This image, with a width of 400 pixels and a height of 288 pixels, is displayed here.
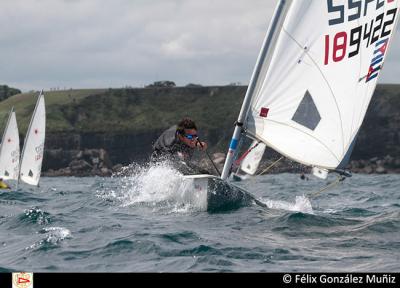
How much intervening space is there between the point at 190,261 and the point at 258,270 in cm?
102

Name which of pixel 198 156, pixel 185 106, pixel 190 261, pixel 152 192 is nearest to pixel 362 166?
pixel 198 156

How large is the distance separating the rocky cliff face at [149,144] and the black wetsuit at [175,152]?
9568cm

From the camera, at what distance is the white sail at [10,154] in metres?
37.5

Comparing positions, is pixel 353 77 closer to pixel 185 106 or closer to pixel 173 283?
pixel 173 283

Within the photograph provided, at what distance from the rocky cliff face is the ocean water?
96.3 m

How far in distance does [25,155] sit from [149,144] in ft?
290

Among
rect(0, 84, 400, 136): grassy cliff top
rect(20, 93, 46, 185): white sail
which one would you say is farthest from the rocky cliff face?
rect(20, 93, 46, 185): white sail

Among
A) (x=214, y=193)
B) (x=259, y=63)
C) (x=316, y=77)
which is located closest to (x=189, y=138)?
(x=214, y=193)

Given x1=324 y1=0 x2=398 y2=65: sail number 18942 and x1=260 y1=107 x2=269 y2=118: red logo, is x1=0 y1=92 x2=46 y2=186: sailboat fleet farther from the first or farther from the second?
x1=324 y1=0 x2=398 y2=65: sail number 18942

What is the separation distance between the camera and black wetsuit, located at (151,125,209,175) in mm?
15141

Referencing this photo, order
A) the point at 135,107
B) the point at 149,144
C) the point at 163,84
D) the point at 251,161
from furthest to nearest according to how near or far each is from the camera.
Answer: the point at 163,84 → the point at 135,107 → the point at 149,144 → the point at 251,161

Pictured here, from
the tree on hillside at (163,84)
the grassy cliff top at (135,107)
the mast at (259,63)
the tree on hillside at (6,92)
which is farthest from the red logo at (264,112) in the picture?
the tree on hillside at (6,92)

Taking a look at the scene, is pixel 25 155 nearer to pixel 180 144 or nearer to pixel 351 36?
pixel 180 144

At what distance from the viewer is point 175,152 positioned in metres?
15.5
